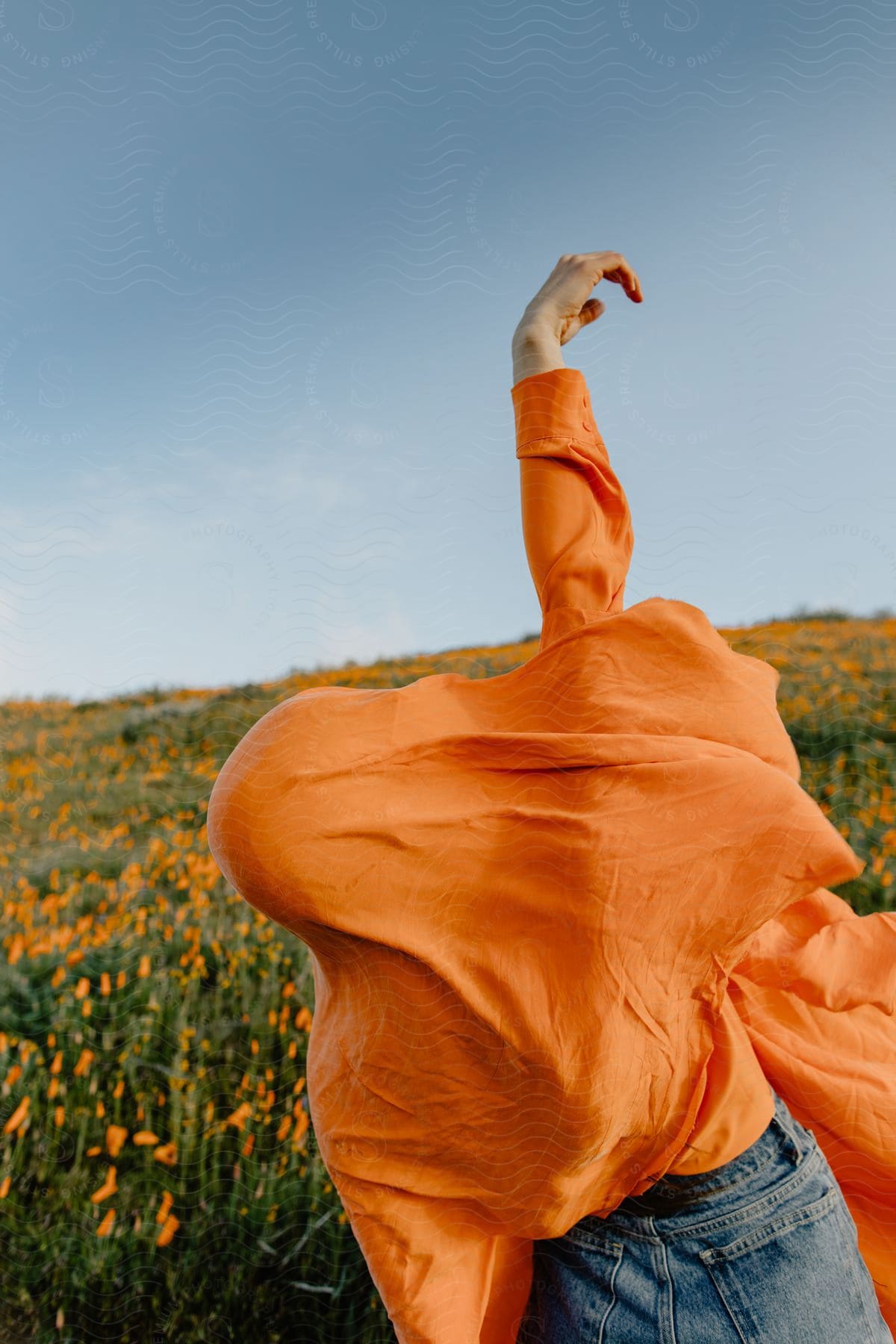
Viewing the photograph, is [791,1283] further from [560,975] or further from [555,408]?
[555,408]

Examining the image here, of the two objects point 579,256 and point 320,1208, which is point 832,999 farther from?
point 320,1208

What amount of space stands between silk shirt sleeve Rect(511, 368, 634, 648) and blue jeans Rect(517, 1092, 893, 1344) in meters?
0.64

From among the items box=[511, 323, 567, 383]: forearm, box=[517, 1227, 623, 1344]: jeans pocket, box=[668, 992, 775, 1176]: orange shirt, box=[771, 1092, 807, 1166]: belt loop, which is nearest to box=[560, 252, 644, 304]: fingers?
box=[511, 323, 567, 383]: forearm

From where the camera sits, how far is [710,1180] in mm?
934

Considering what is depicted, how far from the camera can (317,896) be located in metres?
0.79

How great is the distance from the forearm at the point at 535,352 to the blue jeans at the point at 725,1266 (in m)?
0.95

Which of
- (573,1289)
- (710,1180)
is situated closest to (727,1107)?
(710,1180)

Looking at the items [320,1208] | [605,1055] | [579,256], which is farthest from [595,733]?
[320,1208]

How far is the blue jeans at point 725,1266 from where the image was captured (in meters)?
0.90

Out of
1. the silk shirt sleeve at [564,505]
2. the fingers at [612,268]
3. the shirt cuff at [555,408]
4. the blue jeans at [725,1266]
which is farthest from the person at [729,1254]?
the fingers at [612,268]

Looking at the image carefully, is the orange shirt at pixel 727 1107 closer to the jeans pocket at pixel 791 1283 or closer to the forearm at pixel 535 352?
the jeans pocket at pixel 791 1283

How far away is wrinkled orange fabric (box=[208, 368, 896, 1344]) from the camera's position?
2.66 ft

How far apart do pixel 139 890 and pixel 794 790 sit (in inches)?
92.4

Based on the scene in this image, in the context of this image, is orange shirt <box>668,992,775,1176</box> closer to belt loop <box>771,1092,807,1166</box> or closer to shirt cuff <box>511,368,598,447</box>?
belt loop <box>771,1092,807,1166</box>
